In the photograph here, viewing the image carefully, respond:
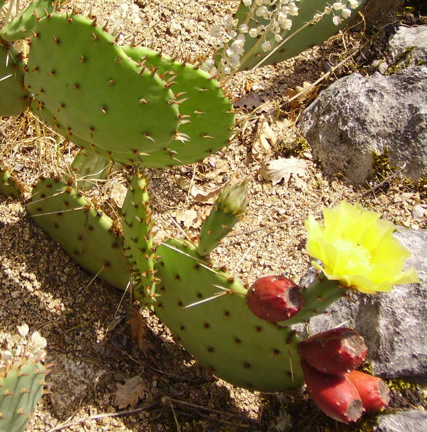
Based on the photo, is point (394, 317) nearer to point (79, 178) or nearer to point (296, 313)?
point (296, 313)

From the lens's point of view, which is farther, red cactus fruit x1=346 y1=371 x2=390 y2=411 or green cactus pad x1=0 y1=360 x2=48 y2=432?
red cactus fruit x1=346 y1=371 x2=390 y2=411

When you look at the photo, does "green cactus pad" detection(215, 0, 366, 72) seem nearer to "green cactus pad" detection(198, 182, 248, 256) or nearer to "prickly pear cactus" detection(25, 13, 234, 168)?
"prickly pear cactus" detection(25, 13, 234, 168)

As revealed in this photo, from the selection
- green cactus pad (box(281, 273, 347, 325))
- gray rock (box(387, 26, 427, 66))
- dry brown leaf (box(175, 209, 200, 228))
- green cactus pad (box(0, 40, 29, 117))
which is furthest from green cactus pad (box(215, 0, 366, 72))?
green cactus pad (box(281, 273, 347, 325))

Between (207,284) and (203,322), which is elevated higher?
(207,284)

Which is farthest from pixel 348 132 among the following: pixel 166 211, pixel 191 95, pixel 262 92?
pixel 191 95

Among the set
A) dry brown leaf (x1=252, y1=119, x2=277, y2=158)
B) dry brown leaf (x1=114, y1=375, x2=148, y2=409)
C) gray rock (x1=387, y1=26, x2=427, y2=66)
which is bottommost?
dry brown leaf (x1=114, y1=375, x2=148, y2=409)

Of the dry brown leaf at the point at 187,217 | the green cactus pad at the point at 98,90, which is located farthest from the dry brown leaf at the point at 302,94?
the green cactus pad at the point at 98,90

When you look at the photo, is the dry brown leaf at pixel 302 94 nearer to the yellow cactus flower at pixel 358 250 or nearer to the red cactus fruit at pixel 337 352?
the yellow cactus flower at pixel 358 250
